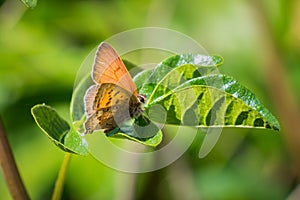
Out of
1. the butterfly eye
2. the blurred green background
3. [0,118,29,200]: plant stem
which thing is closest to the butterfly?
the butterfly eye

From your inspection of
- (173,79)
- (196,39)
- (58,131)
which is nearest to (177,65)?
(173,79)

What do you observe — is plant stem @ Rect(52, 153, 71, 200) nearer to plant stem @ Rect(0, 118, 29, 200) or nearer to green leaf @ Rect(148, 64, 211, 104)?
plant stem @ Rect(0, 118, 29, 200)

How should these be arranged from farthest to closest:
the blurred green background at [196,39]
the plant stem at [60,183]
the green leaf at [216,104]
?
the blurred green background at [196,39] < the plant stem at [60,183] < the green leaf at [216,104]

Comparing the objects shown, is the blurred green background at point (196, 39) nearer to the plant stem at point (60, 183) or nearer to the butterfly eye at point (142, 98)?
the plant stem at point (60, 183)

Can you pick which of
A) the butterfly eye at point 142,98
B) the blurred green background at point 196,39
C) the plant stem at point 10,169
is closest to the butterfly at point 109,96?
the butterfly eye at point 142,98

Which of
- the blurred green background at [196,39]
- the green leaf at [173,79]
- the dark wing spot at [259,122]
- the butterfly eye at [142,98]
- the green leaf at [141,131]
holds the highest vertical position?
the green leaf at [173,79]

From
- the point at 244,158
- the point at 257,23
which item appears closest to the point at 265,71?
the point at 257,23
